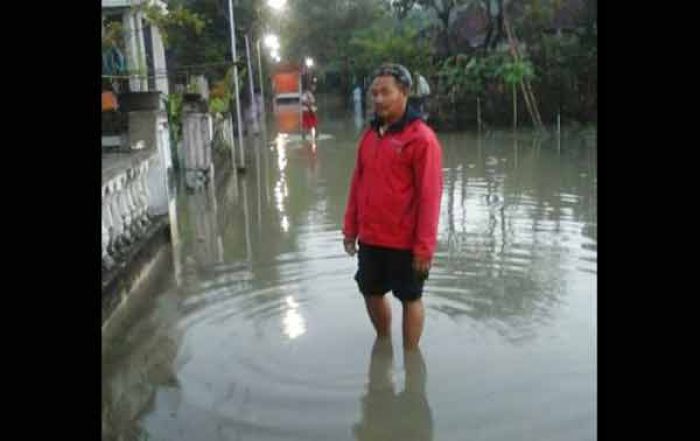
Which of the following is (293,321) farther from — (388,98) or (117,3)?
(117,3)

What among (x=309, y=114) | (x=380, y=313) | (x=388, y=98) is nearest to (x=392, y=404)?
(x=380, y=313)

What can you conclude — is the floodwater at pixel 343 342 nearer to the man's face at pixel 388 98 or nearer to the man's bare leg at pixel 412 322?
the man's bare leg at pixel 412 322

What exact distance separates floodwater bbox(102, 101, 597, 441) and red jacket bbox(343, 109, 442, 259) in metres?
0.81

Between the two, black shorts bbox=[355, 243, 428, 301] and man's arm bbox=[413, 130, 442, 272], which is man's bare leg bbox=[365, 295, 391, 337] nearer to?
black shorts bbox=[355, 243, 428, 301]

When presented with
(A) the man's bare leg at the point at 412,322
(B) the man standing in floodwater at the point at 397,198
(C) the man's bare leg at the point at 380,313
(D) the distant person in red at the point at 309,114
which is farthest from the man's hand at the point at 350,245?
(D) the distant person in red at the point at 309,114

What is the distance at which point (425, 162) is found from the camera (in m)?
4.13

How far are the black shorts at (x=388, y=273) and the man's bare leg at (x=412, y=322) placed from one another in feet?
0.20

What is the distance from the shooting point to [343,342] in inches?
195

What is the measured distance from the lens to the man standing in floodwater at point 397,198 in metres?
4.16

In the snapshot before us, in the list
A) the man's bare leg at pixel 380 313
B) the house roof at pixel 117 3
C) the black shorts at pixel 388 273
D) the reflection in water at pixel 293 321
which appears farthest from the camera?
the house roof at pixel 117 3

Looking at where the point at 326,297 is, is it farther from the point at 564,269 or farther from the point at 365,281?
the point at 564,269

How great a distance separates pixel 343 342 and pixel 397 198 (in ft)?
3.96

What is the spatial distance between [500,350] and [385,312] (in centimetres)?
78

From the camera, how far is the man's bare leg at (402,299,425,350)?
446cm
